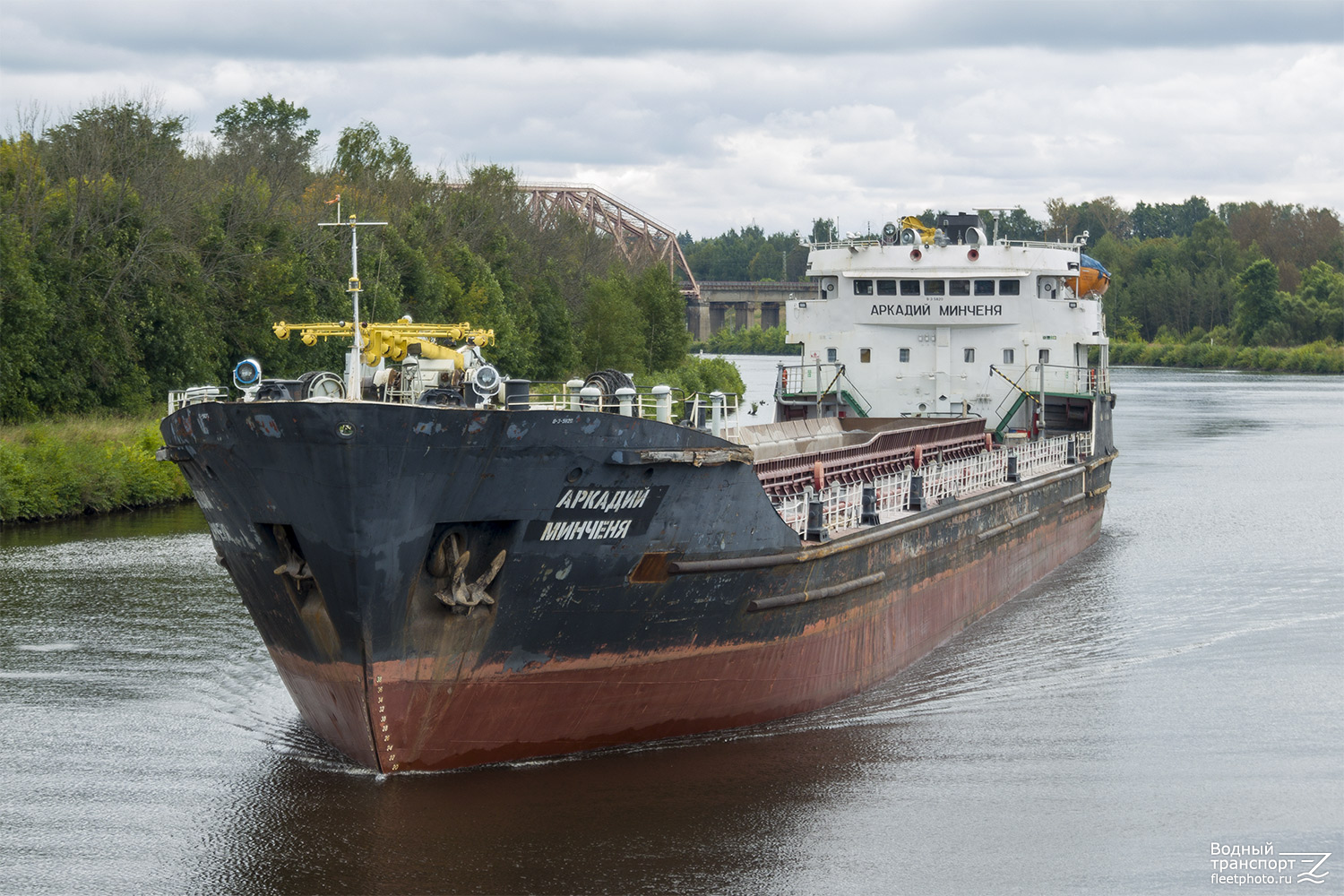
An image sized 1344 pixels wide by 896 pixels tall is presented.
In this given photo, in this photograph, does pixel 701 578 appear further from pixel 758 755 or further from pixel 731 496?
pixel 758 755

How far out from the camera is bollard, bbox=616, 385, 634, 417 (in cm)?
1283

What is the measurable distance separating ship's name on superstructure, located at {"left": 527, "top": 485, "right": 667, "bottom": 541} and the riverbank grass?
20.0 m

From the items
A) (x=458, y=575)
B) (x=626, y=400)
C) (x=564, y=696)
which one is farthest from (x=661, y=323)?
(x=458, y=575)

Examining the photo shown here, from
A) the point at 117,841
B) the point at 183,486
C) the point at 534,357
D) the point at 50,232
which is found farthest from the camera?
the point at 534,357

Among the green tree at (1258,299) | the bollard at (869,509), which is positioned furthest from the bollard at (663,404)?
the green tree at (1258,299)

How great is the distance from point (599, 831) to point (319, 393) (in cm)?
514

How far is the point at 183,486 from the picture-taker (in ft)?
109

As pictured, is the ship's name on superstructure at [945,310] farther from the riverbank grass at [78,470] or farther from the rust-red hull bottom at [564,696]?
the riverbank grass at [78,470]

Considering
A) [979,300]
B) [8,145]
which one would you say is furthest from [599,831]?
[8,145]

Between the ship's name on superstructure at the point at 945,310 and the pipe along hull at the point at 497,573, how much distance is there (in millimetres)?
12998

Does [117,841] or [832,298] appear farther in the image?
[832,298]

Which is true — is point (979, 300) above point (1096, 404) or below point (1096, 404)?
above

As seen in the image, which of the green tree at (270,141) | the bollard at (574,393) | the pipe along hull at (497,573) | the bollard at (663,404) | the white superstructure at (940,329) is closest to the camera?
the pipe along hull at (497,573)

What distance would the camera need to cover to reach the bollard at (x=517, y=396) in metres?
11.9
